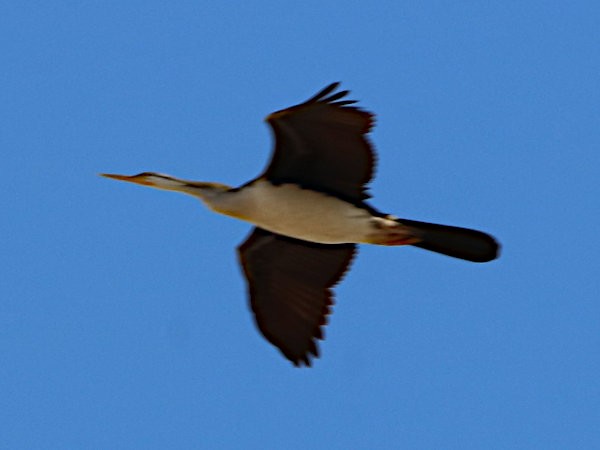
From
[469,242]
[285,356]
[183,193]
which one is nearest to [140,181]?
[183,193]

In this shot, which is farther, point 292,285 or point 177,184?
point 292,285

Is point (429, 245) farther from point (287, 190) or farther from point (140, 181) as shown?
point (140, 181)

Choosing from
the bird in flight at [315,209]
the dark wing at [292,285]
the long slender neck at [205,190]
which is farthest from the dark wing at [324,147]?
the dark wing at [292,285]

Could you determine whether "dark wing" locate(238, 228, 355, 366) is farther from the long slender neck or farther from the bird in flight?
the long slender neck

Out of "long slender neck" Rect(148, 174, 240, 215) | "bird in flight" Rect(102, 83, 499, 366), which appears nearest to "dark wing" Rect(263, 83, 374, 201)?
"bird in flight" Rect(102, 83, 499, 366)

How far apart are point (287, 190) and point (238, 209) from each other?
0.45 metres

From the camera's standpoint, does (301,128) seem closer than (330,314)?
Yes

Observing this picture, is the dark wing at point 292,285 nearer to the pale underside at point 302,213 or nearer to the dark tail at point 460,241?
the pale underside at point 302,213

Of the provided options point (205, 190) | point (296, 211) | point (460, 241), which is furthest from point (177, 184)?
point (460, 241)

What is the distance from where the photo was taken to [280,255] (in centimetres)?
1245

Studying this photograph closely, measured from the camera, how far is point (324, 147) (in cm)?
1145

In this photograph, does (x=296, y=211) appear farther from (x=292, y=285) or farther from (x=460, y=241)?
(x=460, y=241)

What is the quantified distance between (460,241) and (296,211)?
144 centimetres

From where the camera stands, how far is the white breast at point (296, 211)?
11.6 metres
